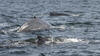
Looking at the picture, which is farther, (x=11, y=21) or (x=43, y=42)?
(x=11, y=21)

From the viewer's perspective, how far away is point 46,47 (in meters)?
21.1

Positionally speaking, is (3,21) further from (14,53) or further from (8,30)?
(14,53)

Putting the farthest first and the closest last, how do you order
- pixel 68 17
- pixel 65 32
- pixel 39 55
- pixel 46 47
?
pixel 68 17 → pixel 65 32 → pixel 46 47 → pixel 39 55

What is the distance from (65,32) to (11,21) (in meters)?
8.07

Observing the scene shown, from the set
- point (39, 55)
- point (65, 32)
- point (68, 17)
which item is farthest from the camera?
point (68, 17)

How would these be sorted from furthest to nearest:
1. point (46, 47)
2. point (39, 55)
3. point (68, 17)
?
1. point (68, 17)
2. point (46, 47)
3. point (39, 55)

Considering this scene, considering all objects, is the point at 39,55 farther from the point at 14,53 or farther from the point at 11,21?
the point at 11,21

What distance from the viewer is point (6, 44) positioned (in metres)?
21.9

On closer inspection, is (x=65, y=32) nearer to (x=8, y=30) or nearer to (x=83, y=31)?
(x=83, y=31)

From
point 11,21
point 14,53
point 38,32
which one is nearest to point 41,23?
point 38,32

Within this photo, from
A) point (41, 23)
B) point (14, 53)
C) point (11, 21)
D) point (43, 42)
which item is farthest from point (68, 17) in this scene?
point (14, 53)

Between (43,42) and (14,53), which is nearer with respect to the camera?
(14,53)

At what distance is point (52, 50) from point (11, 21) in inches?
535

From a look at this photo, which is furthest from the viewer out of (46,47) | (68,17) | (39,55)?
(68,17)
